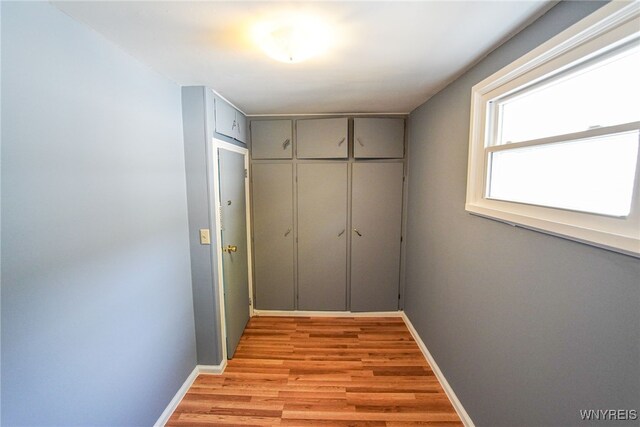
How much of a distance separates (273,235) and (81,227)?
1875 mm

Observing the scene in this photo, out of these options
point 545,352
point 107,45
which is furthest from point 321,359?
point 107,45

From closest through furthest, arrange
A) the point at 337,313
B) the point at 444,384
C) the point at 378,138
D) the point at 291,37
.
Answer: the point at 291,37, the point at 444,384, the point at 378,138, the point at 337,313

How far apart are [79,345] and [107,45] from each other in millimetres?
1487

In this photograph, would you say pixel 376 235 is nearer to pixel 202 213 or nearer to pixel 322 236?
pixel 322 236

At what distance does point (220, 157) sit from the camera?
206 centimetres

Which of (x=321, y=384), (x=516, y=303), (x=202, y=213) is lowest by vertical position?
(x=321, y=384)

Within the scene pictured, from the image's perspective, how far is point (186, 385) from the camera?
191 cm

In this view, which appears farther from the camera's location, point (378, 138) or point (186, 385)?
point (378, 138)

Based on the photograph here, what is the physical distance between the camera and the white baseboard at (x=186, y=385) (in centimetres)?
164

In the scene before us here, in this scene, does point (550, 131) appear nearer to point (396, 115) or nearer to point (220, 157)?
point (396, 115)

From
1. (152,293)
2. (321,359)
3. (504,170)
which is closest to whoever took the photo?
(504,170)

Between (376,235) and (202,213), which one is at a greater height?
(202,213)

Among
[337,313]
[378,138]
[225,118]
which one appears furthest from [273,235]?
[378,138]

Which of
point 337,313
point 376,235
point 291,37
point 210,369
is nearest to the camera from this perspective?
point 291,37
